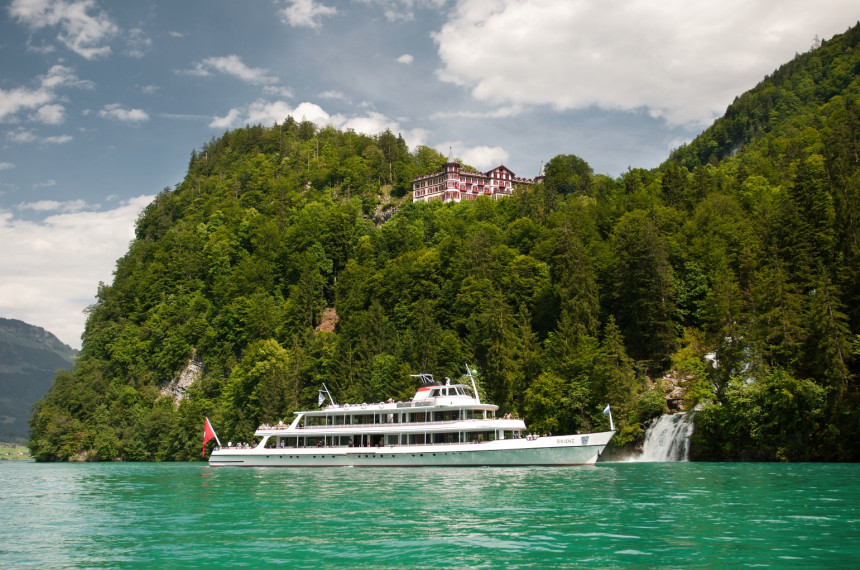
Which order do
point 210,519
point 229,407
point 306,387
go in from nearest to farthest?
1. point 210,519
2. point 306,387
3. point 229,407

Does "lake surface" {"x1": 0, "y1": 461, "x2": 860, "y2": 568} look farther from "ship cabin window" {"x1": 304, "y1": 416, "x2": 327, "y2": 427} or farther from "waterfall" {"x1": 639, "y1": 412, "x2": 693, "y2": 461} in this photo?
"ship cabin window" {"x1": 304, "y1": 416, "x2": 327, "y2": 427}

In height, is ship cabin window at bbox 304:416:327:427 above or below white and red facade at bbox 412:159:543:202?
below

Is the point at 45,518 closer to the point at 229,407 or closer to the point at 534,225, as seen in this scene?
the point at 229,407

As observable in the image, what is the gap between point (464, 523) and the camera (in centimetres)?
1973

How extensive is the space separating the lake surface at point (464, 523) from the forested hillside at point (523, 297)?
13.3 metres

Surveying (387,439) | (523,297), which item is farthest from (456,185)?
(387,439)

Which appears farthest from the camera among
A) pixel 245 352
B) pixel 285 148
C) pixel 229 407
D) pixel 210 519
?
pixel 285 148

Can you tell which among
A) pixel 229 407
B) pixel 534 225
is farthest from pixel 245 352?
pixel 534 225

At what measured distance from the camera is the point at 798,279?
167ft

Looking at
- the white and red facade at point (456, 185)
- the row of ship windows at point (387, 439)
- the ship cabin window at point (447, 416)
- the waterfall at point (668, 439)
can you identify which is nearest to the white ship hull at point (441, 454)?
the row of ship windows at point (387, 439)

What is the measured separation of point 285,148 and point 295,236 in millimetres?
53905

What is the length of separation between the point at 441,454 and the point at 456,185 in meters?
92.9

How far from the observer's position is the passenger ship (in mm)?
41750

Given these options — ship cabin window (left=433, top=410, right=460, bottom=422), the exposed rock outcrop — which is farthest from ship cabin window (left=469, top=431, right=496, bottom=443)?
the exposed rock outcrop
